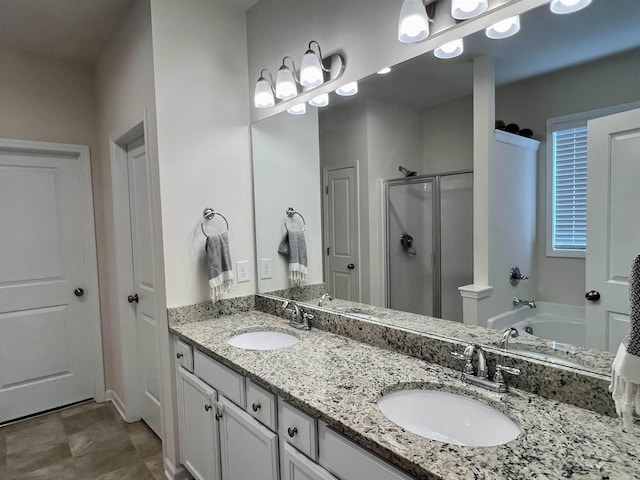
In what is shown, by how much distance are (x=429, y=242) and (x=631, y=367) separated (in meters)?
0.82

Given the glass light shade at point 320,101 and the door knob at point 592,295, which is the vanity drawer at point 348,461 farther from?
the glass light shade at point 320,101

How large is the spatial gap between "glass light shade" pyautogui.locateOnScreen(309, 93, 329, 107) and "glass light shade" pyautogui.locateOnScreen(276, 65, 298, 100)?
0.39 ft

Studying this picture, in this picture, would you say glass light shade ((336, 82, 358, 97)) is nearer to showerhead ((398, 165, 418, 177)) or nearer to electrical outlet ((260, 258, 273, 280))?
showerhead ((398, 165, 418, 177))

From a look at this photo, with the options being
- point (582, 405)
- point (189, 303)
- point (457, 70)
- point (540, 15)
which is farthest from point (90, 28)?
point (582, 405)

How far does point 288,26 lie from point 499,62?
1.22 meters

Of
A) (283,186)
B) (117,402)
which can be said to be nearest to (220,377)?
(283,186)

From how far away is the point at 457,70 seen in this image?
1.38 m

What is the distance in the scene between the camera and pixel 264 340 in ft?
6.38

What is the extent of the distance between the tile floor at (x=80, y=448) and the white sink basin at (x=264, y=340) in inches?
40.4

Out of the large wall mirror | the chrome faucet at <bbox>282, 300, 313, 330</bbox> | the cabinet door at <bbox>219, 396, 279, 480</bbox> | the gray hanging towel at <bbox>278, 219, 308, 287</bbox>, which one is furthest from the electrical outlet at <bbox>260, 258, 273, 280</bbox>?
the cabinet door at <bbox>219, 396, 279, 480</bbox>

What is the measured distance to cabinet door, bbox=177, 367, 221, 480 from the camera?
1.70 metres

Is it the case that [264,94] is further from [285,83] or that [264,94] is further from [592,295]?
[592,295]

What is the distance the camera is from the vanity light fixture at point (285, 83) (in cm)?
197

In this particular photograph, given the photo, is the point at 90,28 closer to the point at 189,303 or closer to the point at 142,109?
the point at 142,109
